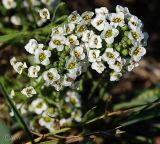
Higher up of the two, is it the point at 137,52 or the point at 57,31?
the point at 57,31

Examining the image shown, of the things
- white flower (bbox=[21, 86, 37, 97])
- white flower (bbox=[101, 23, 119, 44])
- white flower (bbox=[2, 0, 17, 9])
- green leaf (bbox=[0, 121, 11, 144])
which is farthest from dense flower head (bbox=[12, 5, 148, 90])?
white flower (bbox=[2, 0, 17, 9])

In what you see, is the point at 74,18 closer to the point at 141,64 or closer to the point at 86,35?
the point at 86,35

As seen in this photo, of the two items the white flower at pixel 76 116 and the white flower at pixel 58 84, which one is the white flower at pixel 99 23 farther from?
the white flower at pixel 76 116

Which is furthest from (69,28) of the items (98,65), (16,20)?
(16,20)

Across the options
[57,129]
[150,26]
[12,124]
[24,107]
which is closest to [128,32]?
[57,129]

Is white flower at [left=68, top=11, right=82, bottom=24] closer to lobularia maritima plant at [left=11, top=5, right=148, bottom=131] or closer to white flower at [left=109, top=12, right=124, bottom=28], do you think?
lobularia maritima plant at [left=11, top=5, right=148, bottom=131]

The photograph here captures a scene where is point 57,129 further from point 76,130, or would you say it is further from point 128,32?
point 128,32
